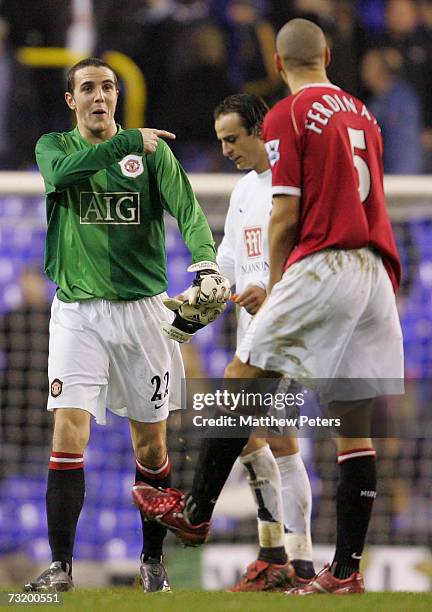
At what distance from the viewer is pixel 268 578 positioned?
5.98m

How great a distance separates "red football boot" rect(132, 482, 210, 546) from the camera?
5000mm

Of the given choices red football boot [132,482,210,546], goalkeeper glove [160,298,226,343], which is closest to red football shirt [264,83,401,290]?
goalkeeper glove [160,298,226,343]

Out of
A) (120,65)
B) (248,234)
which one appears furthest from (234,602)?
(120,65)

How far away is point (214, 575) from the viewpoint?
8344 mm

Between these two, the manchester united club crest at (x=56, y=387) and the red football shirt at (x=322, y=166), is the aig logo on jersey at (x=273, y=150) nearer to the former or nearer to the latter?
the red football shirt at (x=322, y=166)

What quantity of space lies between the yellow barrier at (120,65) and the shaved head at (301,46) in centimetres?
571

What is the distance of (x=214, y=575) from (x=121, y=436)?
1441mm

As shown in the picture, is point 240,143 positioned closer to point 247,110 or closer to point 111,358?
point 247,110

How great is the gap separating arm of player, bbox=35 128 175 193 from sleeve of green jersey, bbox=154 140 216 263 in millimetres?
192

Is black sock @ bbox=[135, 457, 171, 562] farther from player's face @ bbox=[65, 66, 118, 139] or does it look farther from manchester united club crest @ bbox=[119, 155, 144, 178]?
player's face @ bbox=[65, 66, 118, 139]

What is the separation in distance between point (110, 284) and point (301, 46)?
4.27ft

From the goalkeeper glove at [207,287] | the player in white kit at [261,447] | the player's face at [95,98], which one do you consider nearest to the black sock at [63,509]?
the goalkeeper glove at [207,287]

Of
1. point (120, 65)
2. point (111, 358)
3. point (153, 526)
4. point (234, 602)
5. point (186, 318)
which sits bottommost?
point (234, 602)

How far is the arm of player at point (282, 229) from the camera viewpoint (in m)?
4.86
